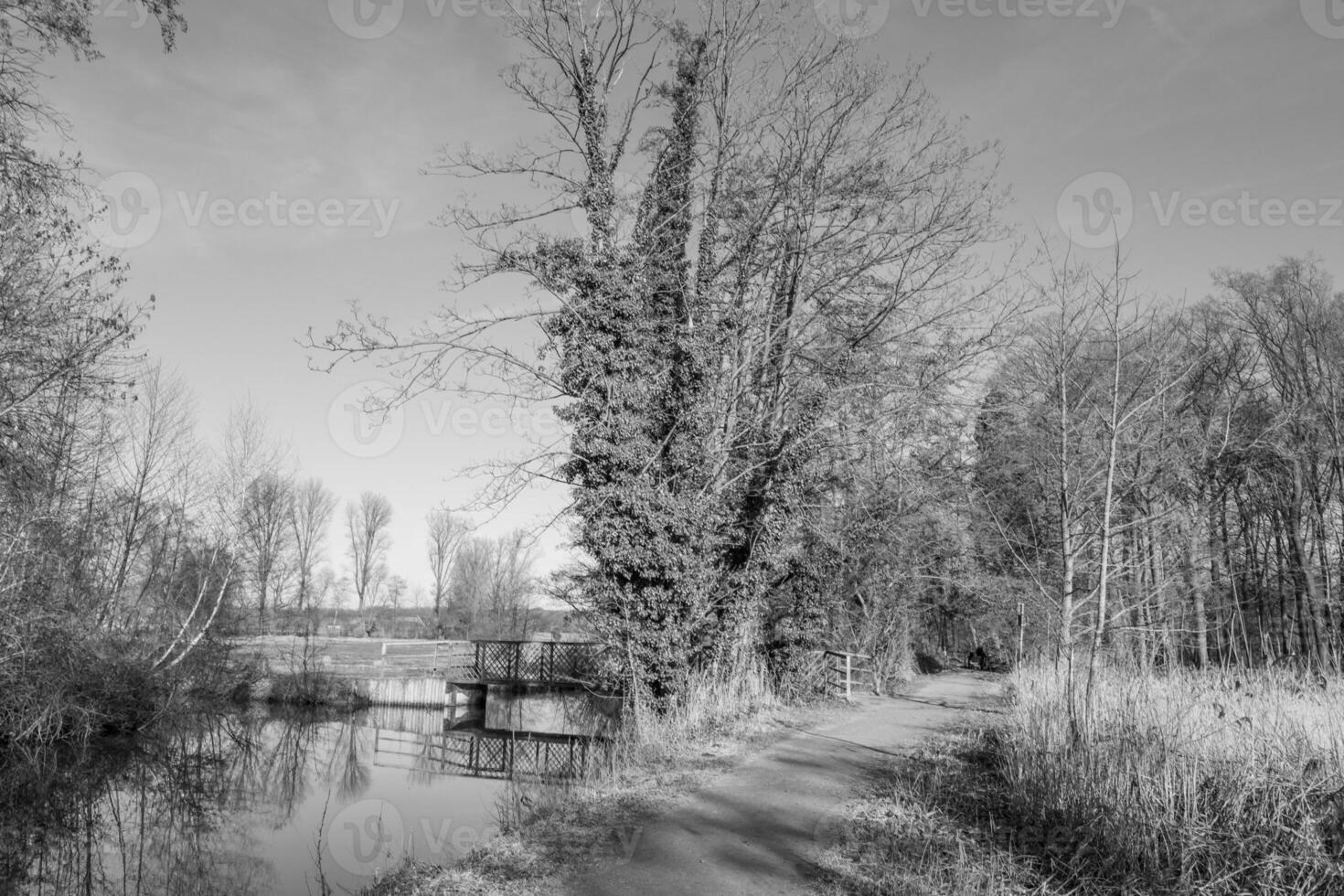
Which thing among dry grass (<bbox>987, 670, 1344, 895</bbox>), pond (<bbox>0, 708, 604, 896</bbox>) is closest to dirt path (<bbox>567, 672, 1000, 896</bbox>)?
dry grass (<bbox>987, 670, 1344, 895</bbox>)

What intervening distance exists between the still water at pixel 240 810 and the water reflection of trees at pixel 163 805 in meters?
0.02

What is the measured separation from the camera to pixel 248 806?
12828 mm

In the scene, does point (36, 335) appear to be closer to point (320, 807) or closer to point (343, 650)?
point (320, 807)

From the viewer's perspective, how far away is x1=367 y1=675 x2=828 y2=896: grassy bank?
5504 mm

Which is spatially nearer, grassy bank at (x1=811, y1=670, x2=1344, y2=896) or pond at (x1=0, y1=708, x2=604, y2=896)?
grassy bank at (x1=811, y1=670, x2=1344, y2=896)

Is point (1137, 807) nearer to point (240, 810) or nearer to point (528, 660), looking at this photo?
point (240, 810)

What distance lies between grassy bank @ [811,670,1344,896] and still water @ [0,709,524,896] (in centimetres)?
422

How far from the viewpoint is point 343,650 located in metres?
31.7

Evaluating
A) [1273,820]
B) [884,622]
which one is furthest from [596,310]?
[884,622]

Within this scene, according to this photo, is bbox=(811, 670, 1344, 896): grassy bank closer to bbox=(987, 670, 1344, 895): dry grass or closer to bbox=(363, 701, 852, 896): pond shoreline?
bbox=(987, 670, 1344, 895): dry grass

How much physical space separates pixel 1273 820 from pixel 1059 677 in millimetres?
5147

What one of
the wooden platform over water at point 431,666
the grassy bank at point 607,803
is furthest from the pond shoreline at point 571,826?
the wooden platform over water at point 431,666

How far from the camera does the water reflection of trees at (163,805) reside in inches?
354

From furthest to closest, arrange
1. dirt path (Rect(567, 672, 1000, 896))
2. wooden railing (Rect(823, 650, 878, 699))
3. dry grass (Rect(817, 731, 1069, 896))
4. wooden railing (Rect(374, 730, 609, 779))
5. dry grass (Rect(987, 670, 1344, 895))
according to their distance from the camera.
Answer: wooden railing (Rect(823, 650, 878, 699)) < wooden railing (Rect(374, 730, 609, 779)) < dirt path (Rect(567, 672, 1000, 896)) < dry grass (Rect(817, 731, 1069, 896)) < dry grass (Rect(987, 670, 1344, 895))
